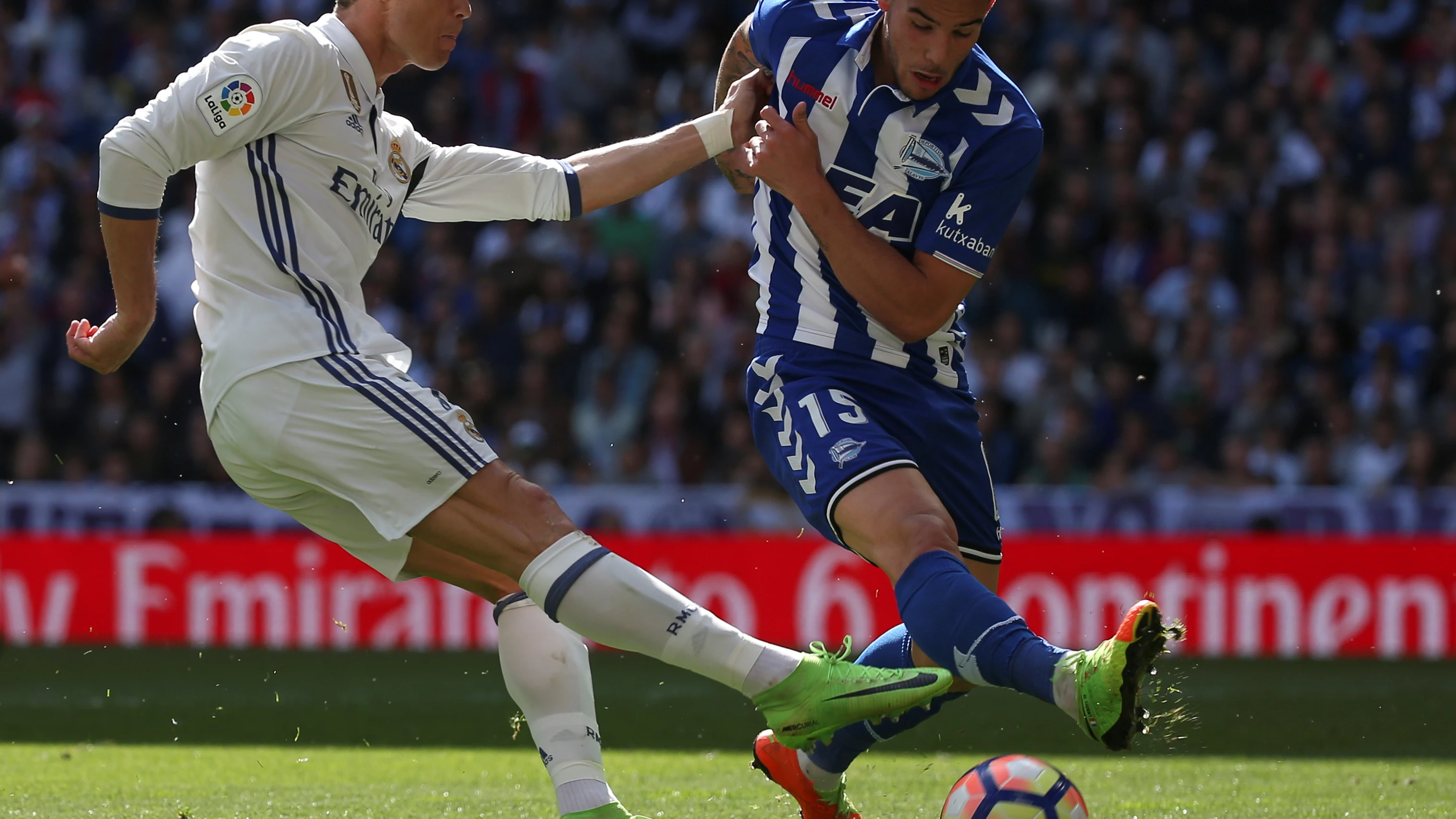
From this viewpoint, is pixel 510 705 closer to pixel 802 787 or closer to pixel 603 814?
pixel 802 787

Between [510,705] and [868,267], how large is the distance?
13.8 feet

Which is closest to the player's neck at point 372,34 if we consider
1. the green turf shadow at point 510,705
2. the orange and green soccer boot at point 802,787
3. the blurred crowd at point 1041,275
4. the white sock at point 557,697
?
the white sock at point 557,697

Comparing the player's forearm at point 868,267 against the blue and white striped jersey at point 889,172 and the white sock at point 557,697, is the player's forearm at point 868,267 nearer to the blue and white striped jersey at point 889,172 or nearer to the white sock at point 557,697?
the blue and white striped jersey at point 889,172

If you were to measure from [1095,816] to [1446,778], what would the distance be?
160 cm

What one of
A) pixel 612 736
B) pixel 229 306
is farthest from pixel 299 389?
pixel 612 736

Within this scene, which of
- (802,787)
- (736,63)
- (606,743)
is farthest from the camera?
(606,743)

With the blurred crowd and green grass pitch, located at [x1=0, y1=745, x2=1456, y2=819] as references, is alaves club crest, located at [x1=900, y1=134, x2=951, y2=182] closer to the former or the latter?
green grass pitch, located at [x1=0, y1=745, x2=1456, y2=819]

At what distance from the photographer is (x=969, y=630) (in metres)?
3.62

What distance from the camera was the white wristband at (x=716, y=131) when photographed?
460 cm

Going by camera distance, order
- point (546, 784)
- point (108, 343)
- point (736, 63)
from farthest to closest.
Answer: point (546, 784) < point (736, 63) < point (108, 343)

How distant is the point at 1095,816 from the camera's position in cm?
468

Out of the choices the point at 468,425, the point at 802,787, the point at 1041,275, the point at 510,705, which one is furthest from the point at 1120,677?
the point at 1041,275

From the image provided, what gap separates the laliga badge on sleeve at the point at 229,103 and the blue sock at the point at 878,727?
2.02 metres

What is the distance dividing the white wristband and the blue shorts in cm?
57
